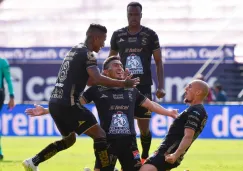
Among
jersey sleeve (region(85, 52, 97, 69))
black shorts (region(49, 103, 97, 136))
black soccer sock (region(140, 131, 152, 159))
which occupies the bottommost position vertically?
black soccer sock (region(140, 131, 152, 159))

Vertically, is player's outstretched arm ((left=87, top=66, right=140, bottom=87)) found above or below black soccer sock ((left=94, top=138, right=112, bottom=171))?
above

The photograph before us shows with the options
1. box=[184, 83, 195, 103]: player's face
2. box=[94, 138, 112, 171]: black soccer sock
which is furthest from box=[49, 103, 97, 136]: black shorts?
box=[184, 83, 195, 103]: player's face

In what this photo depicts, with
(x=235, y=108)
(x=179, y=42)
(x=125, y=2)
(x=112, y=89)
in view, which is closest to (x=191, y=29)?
(x=179, y=42)

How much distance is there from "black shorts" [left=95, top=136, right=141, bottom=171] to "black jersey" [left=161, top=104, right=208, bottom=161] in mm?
526

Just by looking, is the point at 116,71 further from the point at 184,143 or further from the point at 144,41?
the point at 144,41

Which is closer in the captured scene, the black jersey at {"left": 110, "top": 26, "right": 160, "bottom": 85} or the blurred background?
the black jersey at {"left": 110, "top": 26, "right": 160, "bottom": 85}

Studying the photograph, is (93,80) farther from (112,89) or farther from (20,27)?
(20,27)

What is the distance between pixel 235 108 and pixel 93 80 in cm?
1345

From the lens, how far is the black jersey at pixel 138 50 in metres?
11.8

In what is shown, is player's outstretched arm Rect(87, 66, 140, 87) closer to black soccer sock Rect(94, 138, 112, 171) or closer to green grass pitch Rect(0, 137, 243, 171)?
black soccer sock Rect(94, 138, 112, 171)

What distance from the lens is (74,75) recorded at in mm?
9461

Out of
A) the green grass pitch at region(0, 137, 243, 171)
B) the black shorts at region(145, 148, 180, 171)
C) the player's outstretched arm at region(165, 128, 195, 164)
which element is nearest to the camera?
the player's outstretched arm at region(165, 128, 195, 164)

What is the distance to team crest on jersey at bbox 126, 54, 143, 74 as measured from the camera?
1177 centimetres

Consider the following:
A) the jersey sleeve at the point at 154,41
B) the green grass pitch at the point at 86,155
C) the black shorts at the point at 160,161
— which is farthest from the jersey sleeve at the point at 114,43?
the black shorts at the point at 160,161
